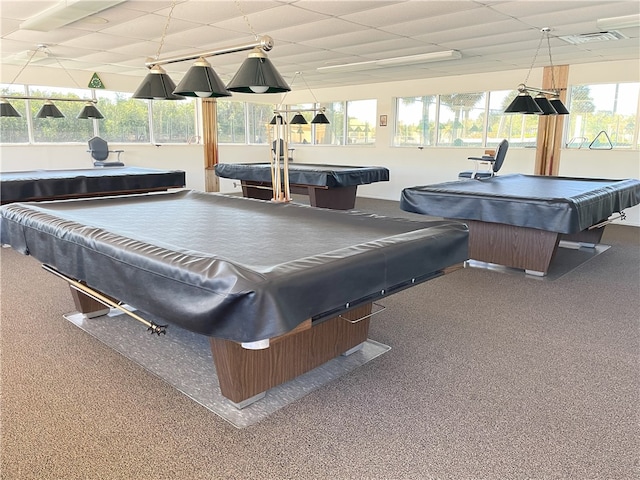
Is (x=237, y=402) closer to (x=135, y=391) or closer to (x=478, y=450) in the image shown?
(x=135, y=391)

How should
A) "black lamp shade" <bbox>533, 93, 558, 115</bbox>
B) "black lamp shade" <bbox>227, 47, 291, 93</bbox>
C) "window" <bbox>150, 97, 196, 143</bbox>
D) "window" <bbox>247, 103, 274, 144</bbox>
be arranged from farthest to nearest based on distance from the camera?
"window" <bbox>247, 103, 274, 144</bbox>, "window" <bbox>150, 97, 196, 143</bbox>, "black lamp shade" <bbox>533, 93, 558, 115</bbox>, "black lamp shade" <bbox>227, 47, 291, 93</bbox>

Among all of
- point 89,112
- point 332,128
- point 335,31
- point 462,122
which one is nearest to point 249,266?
point 335,31

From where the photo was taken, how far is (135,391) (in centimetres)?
230

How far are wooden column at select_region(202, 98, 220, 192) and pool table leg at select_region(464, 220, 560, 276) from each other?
6985mm

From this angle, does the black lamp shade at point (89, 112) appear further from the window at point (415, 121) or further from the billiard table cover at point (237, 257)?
the window at point (415, 121)

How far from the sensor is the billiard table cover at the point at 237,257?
5.15 feet

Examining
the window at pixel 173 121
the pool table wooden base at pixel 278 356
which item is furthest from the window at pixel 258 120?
the pool table wooden base at pixel 278 356

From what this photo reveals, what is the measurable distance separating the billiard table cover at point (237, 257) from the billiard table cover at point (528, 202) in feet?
6.19

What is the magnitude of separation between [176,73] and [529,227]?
7517 mm

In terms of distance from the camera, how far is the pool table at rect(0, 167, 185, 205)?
4961 millimetres

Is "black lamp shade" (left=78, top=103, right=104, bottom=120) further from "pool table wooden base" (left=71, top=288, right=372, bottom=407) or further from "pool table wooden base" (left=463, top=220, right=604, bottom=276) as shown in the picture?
"pool table wooden base" (left=71, top=288, right=372, bottom=407)

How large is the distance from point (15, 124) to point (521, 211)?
823 centimetres

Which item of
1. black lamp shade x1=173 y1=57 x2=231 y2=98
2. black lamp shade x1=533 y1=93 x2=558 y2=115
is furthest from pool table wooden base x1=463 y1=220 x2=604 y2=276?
black lamp shade x1=173 y1=57 x2=231 y2=98

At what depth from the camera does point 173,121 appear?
10.0 meters
